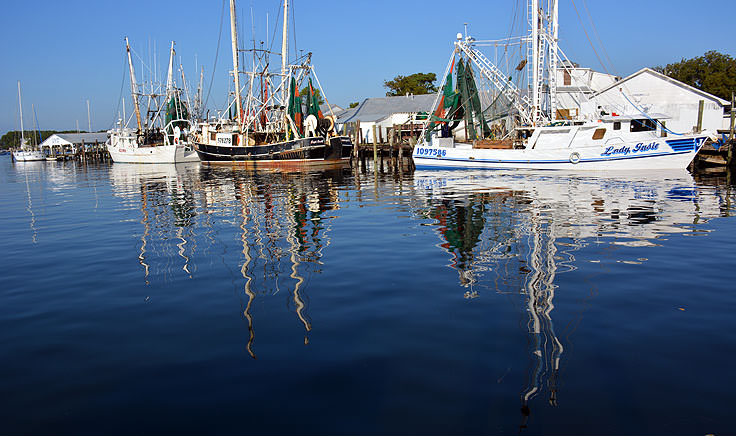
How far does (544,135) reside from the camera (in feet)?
103

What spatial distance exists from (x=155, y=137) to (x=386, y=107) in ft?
99.9

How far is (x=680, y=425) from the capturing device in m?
4.12

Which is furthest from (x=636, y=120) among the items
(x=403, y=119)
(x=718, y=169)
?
(x=403, y=119)

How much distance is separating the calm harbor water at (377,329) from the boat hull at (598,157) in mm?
17146

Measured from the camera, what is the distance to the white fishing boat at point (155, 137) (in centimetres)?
6662

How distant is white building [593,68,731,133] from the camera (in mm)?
44344

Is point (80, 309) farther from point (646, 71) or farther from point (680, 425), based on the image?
point (646, 71)

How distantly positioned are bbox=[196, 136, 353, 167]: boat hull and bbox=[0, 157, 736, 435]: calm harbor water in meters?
31.7

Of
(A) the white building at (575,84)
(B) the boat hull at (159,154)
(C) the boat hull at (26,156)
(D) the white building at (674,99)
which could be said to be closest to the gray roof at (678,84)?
(D) the white building at (674,99)

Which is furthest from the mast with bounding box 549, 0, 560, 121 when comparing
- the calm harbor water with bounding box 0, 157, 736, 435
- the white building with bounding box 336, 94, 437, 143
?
the white building with bounding box 336, 94, 437, 143

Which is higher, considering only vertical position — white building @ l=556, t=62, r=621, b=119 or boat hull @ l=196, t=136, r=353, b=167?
white building @ l=556, t=62, r=621, b=119

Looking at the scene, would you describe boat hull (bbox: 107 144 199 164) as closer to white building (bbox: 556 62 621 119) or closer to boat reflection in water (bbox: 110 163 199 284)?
boat reflection in water (bbox: 110 163 199 284)

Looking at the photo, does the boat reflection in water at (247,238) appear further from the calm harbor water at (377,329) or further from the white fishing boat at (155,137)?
the white fishing boat at (155,137)

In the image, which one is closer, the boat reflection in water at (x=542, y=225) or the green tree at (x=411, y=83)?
the boat reflection in water at (x=542, y=225)
